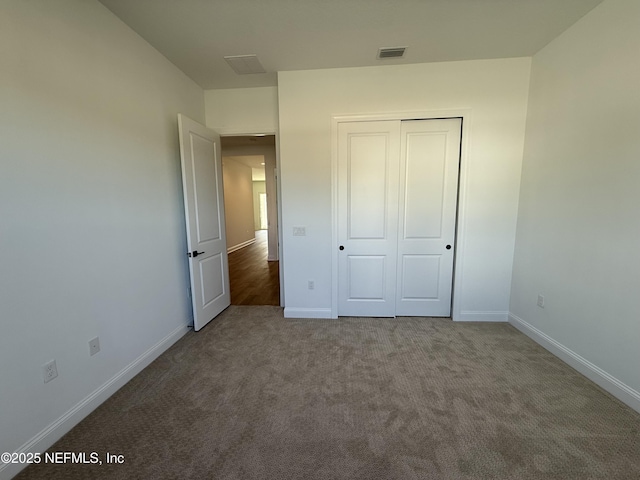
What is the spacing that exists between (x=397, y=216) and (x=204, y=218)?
218 cm

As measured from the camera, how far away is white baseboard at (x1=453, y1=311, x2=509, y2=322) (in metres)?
2.92

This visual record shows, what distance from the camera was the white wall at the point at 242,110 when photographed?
3107 millimetres

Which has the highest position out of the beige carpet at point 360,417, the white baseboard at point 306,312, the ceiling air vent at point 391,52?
the ceiling air vent at point 391,52

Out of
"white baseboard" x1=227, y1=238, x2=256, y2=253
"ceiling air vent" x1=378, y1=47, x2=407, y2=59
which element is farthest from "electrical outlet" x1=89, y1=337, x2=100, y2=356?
"white baseboard" x1=227, y1=238, x2=256, y2=253

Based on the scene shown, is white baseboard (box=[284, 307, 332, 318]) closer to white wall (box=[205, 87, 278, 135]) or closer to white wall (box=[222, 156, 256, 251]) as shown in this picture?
white wall (box=[205, 87, 278, 135])

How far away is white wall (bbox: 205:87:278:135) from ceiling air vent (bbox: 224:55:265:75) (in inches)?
Result: 13.8

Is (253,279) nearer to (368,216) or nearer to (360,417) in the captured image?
(368,216)

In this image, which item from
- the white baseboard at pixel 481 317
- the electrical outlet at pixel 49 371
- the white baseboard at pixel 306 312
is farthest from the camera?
the white baseboard at pixel 306 312

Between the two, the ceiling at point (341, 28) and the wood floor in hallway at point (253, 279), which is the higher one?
the ceiling at point (341, 28)

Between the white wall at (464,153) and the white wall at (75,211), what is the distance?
4.31 feet

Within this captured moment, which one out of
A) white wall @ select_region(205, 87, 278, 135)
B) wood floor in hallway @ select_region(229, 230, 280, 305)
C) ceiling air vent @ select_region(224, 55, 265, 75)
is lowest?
wood floor in hallway @ select_region(229, 230, 280, 305)

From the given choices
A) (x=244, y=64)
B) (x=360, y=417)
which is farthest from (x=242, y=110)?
(x=360, y=417)

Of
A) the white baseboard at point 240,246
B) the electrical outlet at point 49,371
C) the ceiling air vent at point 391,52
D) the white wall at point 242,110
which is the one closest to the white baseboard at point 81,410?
the electrical outlet at point 49,371

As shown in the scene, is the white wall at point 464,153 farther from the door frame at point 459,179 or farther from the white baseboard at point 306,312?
the white baseboard at point 306,312
